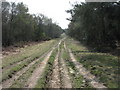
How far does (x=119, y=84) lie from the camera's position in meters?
7.97

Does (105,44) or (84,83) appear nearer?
(84,83)

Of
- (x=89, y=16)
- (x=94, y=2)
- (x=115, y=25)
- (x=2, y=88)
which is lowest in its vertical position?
(x=2, y=88)

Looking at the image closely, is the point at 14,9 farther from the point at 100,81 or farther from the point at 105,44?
the point at 100,81

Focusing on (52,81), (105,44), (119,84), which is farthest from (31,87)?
(105,44)

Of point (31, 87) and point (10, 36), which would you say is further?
point (10, 36)

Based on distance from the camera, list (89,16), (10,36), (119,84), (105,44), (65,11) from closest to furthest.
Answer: (119,84) → (89,16) → (105,44) → (65,11) → (10,36)

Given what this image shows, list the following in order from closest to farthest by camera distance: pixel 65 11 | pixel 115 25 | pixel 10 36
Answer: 1. pixel 115 25
2. pixel 65 11
3. pixel 10 36

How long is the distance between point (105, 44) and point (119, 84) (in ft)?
75.2

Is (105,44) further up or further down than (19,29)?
further down

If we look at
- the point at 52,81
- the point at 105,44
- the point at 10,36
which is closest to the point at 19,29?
the point at 10,36

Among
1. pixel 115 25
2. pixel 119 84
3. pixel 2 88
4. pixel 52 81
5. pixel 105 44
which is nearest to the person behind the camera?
pixel 119 84

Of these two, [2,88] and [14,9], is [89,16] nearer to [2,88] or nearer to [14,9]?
[2,88]

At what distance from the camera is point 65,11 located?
113 feet

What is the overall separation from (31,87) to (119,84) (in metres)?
4.16
